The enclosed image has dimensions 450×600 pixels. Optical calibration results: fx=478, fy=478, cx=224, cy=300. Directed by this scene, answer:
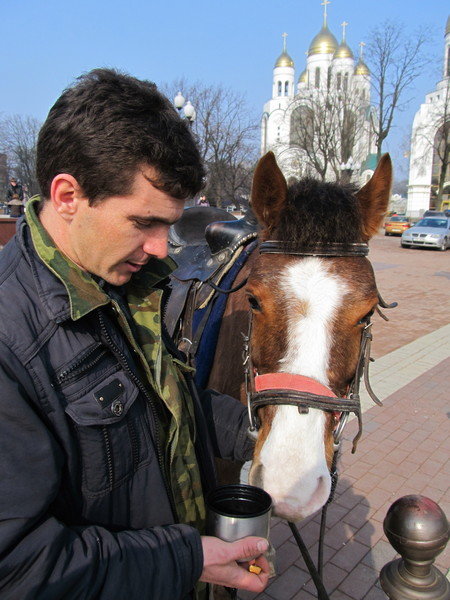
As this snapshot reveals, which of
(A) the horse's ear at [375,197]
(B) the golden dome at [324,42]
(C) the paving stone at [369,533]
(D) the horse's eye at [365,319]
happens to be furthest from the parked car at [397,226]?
(B) the golden dome at [324,42]

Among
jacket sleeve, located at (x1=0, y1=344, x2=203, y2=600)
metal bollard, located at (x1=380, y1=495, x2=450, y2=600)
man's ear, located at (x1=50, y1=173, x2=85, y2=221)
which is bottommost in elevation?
metal bollard, located at (x1=380, y1=495, x2=450, y2=600)

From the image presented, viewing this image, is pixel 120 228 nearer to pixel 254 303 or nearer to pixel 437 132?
pixel 254 303

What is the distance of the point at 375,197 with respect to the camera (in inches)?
91.3

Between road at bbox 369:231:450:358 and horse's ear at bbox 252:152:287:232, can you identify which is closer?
horse's ear at bbox 252:152:287:232

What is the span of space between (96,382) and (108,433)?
0.46 ft

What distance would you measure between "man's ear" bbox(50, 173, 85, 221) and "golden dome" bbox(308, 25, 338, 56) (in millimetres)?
78381

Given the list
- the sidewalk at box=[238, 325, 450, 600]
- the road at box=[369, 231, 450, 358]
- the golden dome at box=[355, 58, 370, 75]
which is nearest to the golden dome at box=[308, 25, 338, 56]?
the golden dome at box=[355, 58, 370, 75]

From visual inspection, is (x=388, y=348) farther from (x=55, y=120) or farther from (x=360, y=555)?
(x=55, y=120)

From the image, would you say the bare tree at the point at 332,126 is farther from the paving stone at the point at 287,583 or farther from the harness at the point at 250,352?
the paving stone at the point at 287,583

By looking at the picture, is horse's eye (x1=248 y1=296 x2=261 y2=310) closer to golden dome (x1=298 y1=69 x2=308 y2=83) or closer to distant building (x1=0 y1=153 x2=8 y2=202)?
distant building (x1=0 y1=153 x2=8 y2=202)

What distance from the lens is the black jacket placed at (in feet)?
3.59

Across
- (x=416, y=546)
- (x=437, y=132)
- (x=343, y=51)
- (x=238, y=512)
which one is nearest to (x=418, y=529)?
(x=416, y=546)

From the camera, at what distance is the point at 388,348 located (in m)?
8.36

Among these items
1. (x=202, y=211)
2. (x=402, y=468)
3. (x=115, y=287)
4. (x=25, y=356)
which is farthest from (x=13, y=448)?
(x=402, y=468)
